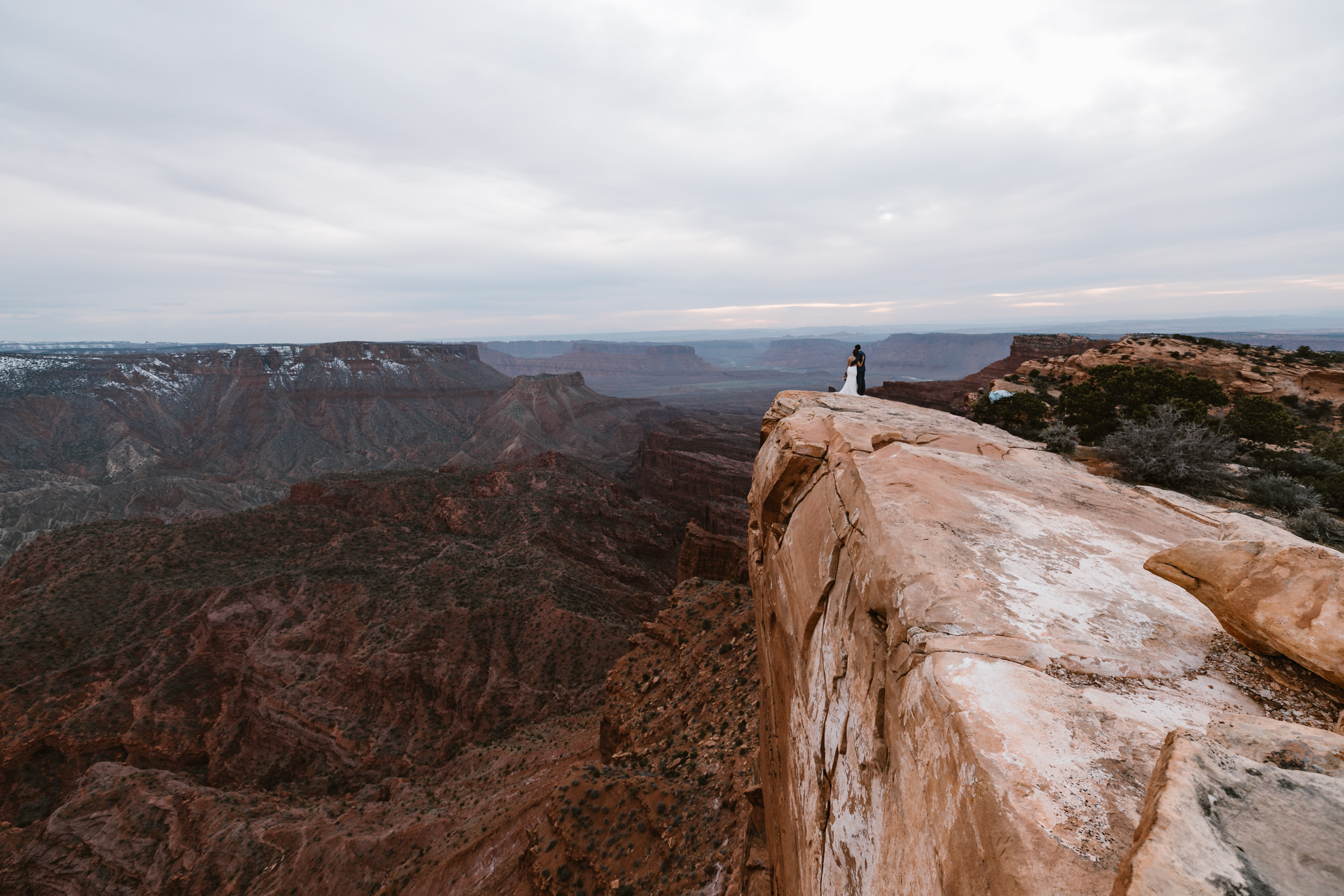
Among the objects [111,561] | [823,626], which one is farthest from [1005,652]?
[111,561]

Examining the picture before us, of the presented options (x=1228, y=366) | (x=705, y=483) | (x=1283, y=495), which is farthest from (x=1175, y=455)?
(x=705, y=483)

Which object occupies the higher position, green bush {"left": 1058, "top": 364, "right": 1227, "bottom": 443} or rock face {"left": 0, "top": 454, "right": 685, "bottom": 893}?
green bush {"left": 1058, "top": 364, "right": 1227, "bottom": 443}

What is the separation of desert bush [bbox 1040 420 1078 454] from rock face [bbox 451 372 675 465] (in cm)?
9489

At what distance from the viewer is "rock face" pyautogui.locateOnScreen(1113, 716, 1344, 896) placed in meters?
1.59

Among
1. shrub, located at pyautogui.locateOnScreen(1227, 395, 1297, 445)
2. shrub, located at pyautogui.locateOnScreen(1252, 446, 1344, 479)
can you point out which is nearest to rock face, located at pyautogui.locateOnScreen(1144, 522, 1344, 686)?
shrub, located at pyautogui.locateOnScreen(1252, 446, 1344, 479)

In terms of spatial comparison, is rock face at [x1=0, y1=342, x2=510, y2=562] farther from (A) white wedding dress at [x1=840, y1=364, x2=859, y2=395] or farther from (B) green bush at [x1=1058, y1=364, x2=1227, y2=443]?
(B) green bush at [x1=1058, y1=364, x2=1227, y2=443]

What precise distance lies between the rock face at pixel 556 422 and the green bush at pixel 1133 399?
3662 inches

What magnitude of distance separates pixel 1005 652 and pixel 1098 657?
0.74m

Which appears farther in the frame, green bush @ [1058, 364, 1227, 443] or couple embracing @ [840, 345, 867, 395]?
couple embracing @ [840, 345, 867, 395]

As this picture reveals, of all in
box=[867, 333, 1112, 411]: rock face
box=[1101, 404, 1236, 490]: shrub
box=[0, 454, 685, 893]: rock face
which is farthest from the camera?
box=[867, 333, 1112, 411]: rock face

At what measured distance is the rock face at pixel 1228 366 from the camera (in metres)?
27.3

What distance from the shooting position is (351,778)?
2577 centimetres

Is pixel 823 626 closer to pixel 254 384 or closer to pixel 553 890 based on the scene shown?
pixel 553 890

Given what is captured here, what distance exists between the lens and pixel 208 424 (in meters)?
117
